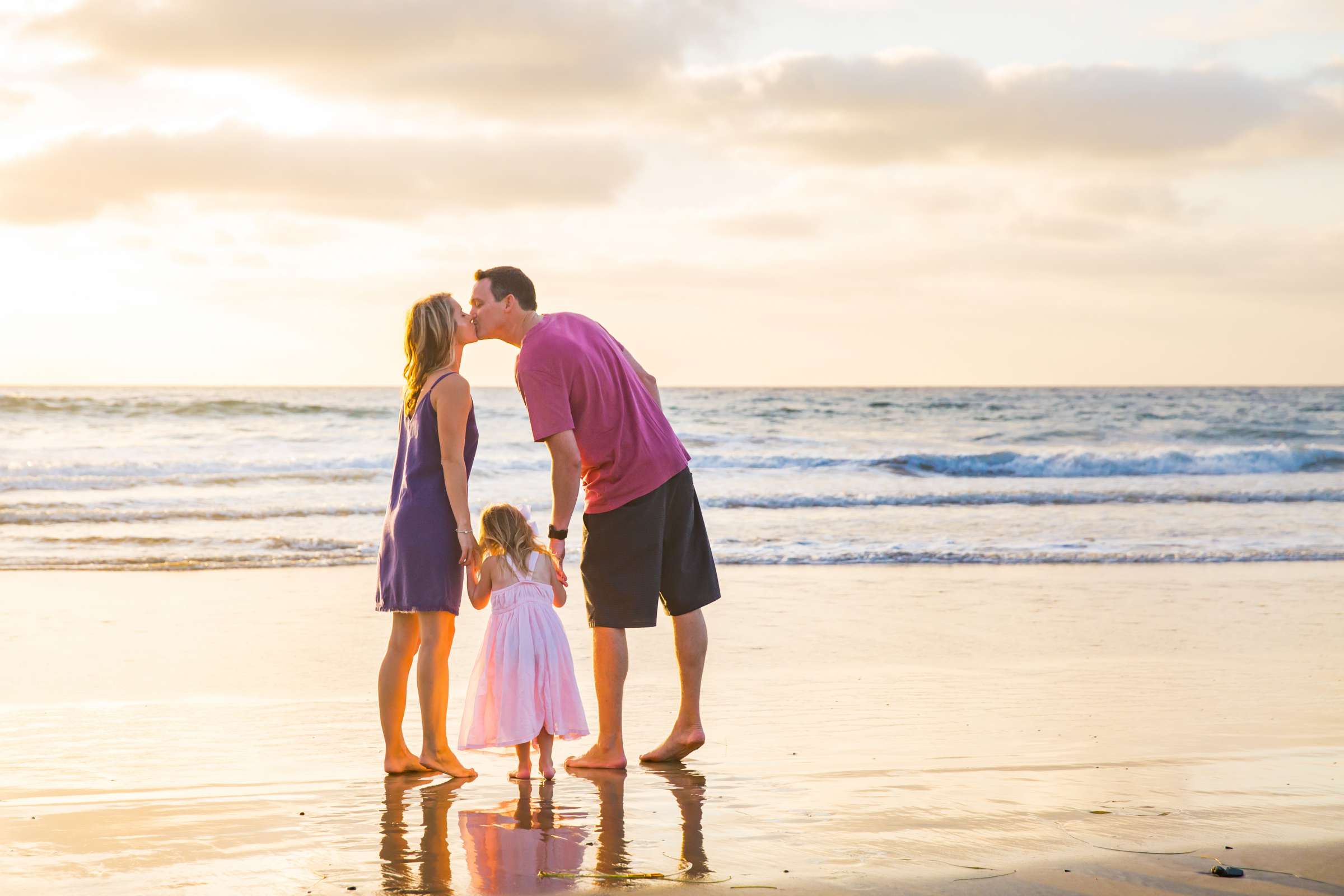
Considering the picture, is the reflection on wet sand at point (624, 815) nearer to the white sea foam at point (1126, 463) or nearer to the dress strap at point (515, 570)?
the dress strap at point (515, 570)

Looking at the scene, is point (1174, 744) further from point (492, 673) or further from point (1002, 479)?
point (1002, 479)

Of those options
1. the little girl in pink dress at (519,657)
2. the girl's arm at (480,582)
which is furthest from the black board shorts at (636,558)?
the girl's arm at (480,582)

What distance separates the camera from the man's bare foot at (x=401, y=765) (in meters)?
3.81

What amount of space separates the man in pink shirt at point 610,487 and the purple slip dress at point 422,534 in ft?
0.91

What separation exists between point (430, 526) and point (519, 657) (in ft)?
1.67

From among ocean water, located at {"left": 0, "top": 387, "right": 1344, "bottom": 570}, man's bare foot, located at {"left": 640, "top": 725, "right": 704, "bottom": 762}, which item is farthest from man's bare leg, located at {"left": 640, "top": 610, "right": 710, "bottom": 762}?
ocean water, located at {"left": 0, "top": 387, "right": 1344, "bottom": 570}

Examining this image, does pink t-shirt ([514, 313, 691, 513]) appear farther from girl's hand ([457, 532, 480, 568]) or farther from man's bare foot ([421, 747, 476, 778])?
man's bare foot ([421, 747, 476, 778])

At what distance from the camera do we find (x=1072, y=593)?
798cm

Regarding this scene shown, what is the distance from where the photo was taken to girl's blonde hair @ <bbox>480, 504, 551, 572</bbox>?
4.03m

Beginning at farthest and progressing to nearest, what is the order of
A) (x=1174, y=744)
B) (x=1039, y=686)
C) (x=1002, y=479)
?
(x=1002, y=479) → (x=1039, y=686) → (x=1174, y=744)

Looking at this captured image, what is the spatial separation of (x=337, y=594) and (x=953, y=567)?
457 centimetres

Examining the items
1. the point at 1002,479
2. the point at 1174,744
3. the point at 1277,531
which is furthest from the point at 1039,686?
the point at 1002,479

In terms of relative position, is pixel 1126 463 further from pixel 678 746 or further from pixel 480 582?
Result: pixel 480 582

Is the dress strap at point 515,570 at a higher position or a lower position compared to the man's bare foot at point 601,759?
higher
